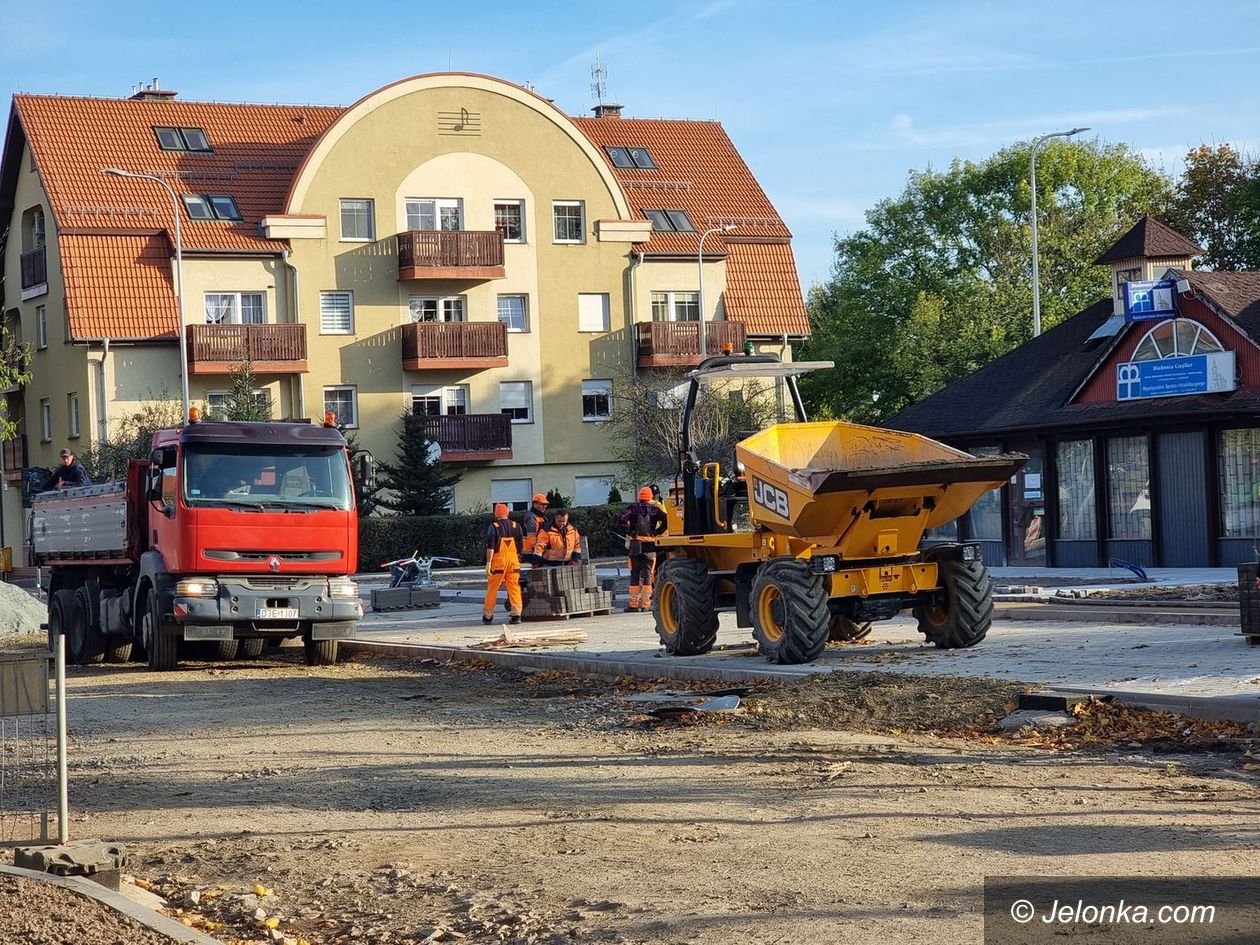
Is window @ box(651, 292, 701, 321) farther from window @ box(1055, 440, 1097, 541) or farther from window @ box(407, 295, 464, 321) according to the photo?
window @ box(1055, 440, 1097, 541)

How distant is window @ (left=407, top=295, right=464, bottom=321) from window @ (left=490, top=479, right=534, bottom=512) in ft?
18.6

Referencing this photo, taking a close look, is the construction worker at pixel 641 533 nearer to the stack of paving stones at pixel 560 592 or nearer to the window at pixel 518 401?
the stack of paving stones at pixel 560 592

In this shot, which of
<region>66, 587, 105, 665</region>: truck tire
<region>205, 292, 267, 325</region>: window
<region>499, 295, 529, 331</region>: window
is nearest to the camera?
<region>66, 587, 105, 665</region>: truck tire

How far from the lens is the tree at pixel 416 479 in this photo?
52469mm

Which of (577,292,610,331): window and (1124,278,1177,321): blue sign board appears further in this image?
(577,292,610,331): window

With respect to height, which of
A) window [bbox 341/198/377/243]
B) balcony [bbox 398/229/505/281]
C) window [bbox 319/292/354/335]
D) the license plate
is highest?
window [bbox 341/198/377/243]

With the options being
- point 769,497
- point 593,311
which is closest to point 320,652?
point 769,497

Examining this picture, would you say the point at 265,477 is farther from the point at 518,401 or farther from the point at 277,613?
the point at 518,401

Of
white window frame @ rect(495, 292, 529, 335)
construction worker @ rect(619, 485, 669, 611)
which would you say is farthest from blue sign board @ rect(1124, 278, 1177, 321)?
white window frame @ rect(495, 292, 529, 335)

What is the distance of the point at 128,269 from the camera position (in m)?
53.8

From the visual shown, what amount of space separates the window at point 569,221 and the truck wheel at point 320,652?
126 feet

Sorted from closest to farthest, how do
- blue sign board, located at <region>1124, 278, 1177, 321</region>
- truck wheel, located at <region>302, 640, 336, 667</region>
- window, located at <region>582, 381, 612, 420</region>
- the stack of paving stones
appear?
truck wheel, located at <region>302, 640, 336, 667</region> < the stack of paving stones < blue sign board, located at <region>1124, 278, 1177, 321</region> < window, located at <region>582, 381, 612, 420</region>

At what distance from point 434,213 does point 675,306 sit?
9.14 metres

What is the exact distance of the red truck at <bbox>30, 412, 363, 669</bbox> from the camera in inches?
800
